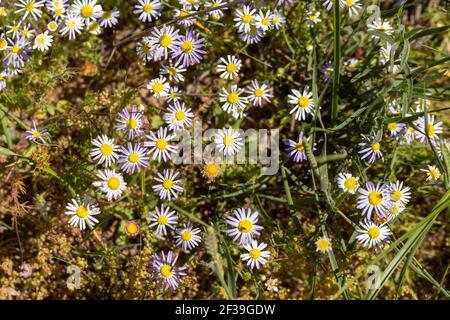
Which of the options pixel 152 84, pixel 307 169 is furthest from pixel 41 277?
pixel 307 169

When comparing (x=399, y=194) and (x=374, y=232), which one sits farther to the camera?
(x=399, y=194)

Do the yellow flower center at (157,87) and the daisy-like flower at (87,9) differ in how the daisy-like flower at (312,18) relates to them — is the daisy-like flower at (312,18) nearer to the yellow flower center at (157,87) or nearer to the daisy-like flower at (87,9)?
the yellow flower center at (157,87)

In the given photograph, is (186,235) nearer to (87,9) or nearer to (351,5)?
(87,9)

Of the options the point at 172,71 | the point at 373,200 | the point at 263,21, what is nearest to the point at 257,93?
the point at 263,21

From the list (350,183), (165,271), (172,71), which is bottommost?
(165,271)

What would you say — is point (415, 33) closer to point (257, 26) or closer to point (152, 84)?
point (257, 26)

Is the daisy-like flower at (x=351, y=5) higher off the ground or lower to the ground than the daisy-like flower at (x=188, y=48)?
higher

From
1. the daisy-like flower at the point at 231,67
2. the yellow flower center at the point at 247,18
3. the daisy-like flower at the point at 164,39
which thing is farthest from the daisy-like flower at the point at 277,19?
the daisy-like flower at the point at 164,39
